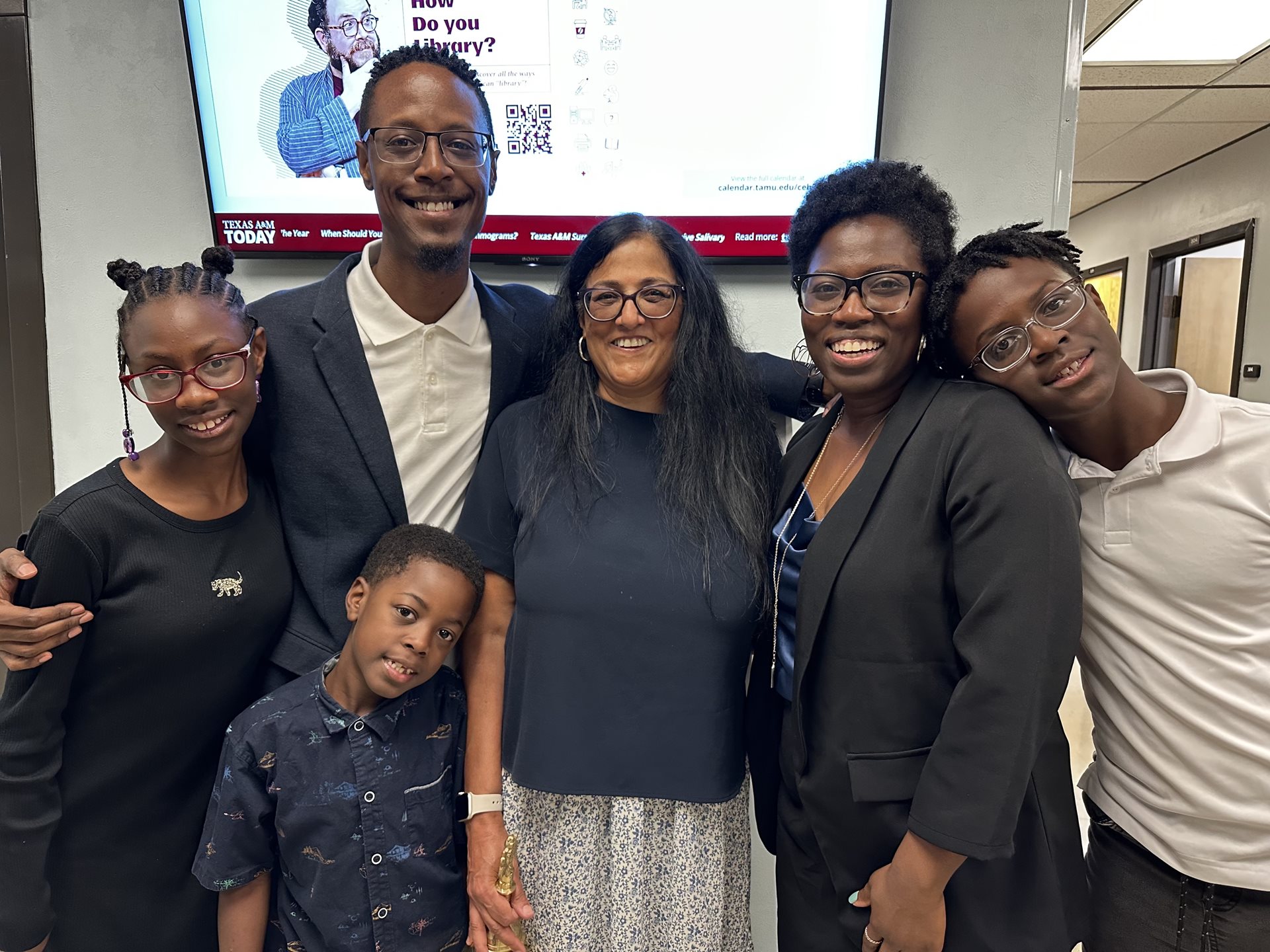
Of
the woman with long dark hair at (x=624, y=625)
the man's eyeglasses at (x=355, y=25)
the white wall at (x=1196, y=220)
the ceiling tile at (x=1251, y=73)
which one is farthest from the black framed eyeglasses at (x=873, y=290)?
the white wall at (x=1196, y=220)

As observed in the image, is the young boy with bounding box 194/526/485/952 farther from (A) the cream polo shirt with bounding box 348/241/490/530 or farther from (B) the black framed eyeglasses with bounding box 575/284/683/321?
(B) the black framed eyeglasses with bounding box 575/284/683/321

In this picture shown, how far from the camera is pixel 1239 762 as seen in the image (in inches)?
43.1

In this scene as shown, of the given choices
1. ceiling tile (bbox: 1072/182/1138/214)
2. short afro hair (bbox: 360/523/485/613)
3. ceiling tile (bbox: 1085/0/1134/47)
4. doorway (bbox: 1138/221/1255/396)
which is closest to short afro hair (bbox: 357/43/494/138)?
short afro hair (bbox: 360/523/485/613)

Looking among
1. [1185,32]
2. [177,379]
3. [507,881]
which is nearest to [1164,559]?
[507,881]

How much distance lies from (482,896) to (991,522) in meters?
1.04

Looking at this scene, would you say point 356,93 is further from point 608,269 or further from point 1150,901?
point 1150,901

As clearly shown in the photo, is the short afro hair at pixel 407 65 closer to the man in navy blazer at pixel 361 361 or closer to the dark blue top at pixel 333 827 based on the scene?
the man in navy blazer at pixel 361 361

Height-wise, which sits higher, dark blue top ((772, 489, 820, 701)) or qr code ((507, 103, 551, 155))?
qr code ((507, 103, 551, 155))

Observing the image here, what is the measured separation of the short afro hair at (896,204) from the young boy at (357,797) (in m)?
0.86

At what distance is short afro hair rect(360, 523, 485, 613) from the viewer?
4.26 feet

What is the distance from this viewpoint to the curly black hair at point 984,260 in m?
1.08

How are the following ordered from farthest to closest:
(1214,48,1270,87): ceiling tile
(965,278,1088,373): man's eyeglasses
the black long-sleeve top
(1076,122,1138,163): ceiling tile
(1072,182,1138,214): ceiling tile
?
(1072,182,1138,214): ceiling tile < (1076,122,1138,163): ceiling tile < (1214,48,1270,87): ceiling tile < the black long-sleeve top < (965,278,1088,373): man's eyeglasses

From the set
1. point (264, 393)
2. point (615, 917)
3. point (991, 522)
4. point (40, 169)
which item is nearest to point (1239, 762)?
point (991, 522)

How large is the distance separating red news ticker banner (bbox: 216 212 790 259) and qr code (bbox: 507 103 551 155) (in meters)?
0.18
